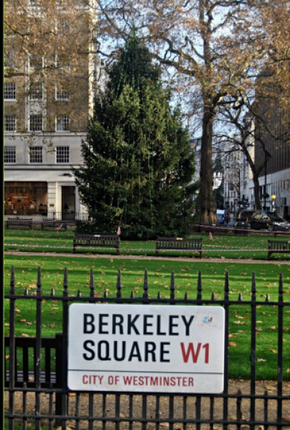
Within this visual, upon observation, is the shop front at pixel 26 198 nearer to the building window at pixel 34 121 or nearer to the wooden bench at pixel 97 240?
the building window at pixel 34 121

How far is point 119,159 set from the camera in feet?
105

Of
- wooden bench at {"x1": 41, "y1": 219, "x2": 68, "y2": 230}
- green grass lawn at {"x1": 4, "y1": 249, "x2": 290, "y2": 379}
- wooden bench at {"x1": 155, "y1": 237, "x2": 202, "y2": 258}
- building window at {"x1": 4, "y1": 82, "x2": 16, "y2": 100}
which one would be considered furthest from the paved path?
building window at {"x1": 4, "y1": 82, "x2": 16, "y2": 100}

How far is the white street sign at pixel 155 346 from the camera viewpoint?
444cm

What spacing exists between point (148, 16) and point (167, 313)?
105ft

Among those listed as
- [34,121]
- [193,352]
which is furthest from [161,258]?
[34,121]

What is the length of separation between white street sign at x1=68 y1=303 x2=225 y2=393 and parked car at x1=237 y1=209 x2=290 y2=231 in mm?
37888

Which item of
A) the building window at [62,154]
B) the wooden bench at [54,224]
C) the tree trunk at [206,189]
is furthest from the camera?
the building window at [62,154]

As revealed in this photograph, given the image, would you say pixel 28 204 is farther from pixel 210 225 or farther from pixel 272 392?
pixel 272 392

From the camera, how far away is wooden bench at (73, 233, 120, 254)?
2373 cm

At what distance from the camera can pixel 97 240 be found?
79.3ft

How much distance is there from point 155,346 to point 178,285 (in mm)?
9461

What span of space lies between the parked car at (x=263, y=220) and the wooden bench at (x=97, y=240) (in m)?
20.1

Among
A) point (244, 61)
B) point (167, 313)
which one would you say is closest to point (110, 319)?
point (167, 313)

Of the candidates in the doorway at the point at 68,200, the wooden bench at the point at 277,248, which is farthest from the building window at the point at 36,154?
the wooden bench at the point at 277,248
